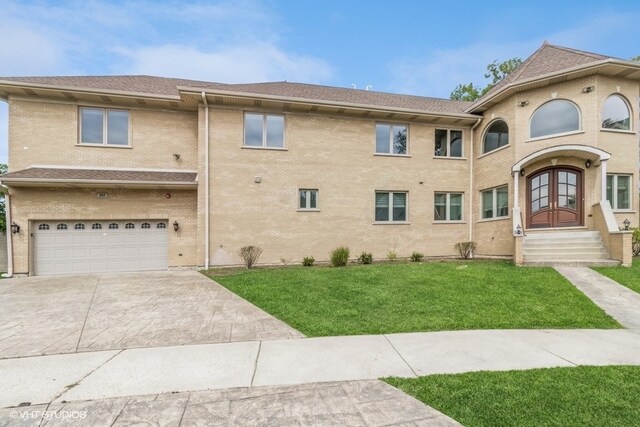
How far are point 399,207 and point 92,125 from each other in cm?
1279

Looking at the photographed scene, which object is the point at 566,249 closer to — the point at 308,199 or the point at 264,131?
the point at 308,199

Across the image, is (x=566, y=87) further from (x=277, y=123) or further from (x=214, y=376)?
(x=214, y=376)

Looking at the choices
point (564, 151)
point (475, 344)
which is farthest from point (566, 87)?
point (475, 344)

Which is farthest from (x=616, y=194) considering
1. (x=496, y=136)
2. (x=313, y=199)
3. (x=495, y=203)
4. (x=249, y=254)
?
(x=249, y=254)

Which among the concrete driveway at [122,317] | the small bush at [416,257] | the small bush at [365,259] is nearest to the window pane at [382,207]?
the small bush at [365,259]

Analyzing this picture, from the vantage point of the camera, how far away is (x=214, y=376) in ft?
11.7

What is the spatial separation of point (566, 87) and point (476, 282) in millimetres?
9124

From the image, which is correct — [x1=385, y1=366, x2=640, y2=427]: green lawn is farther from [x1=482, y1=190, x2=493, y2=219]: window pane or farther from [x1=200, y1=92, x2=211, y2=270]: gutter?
[x1=482, y1=190, x2=493, y2=219]: window pane

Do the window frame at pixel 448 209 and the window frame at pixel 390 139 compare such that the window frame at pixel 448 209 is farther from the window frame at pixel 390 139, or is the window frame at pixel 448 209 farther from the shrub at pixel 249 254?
the shrub at pixel 249 254

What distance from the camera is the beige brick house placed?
11.1 m

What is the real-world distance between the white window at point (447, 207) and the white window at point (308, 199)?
18.1 feet

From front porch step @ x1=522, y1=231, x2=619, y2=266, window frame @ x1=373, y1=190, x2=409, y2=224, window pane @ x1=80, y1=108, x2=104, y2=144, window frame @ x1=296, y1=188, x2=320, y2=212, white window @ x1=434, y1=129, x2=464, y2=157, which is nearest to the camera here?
front porch step @ x1=522, y1=231, x2=619, y2=266

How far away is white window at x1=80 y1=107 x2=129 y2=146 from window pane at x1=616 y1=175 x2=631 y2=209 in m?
19.1

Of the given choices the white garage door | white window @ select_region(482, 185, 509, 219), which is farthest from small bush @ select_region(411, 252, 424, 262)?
the white garage door
